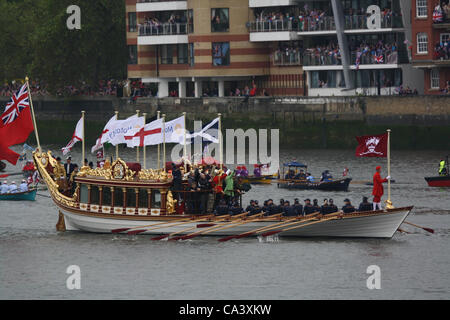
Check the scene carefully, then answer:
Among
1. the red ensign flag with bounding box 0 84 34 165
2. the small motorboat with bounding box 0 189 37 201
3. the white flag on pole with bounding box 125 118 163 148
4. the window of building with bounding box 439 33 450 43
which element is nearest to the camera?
the red ensign flag with bounding box 0 84 34 165

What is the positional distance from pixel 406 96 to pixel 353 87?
826 cm

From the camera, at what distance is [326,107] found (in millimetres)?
103188

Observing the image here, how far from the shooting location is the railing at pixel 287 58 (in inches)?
4311

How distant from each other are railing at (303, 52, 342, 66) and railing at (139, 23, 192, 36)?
11583 millimetres

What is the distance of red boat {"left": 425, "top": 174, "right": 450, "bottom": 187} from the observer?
78688 mm

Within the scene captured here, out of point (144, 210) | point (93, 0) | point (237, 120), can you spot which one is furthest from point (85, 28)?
point (144, 210)

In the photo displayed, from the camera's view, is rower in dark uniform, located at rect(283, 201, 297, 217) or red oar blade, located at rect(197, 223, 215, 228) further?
red oar blade, located at rect(197, 223, 215, 228)

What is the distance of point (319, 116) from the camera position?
103500 millimetres

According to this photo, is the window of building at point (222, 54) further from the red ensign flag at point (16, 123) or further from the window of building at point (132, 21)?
the red ensign flag at point (16, 123)

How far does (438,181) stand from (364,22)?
2868 centimetres

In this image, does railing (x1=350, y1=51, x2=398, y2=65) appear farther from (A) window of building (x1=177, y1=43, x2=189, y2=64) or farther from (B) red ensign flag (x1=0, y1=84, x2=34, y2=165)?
(B) red ensign flag (x1=0, y1=84, x2=34, y2=165)

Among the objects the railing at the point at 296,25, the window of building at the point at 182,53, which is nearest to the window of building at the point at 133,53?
the window of building at the point at 182,53

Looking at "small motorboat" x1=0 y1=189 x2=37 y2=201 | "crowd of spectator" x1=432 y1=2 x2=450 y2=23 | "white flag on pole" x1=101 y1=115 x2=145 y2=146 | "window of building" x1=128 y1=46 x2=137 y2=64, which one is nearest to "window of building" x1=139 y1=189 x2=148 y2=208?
"white flag on pole" x1=101 y1=115 x2=145 y2=146

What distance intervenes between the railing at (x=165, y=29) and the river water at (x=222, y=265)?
48.2 m
